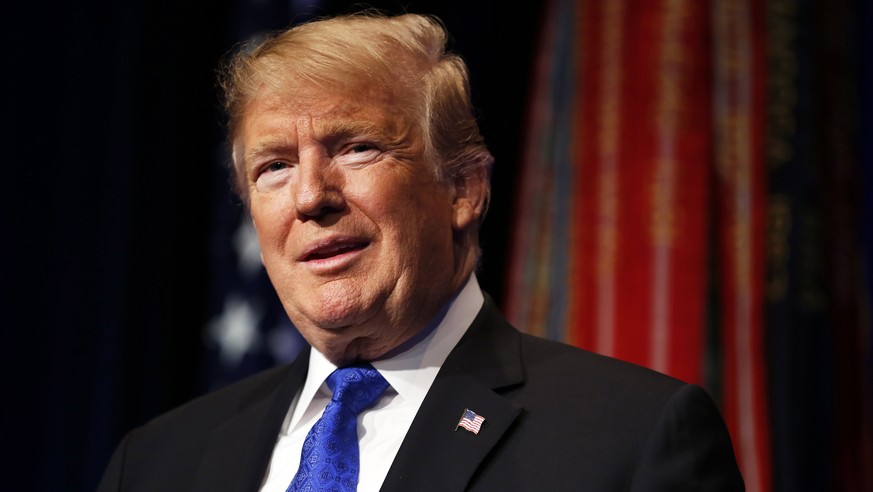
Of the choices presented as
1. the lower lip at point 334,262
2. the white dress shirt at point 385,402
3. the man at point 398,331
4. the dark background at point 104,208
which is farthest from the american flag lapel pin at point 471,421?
the dark background at point 104,208

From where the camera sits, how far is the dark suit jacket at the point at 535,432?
1451 millimetres

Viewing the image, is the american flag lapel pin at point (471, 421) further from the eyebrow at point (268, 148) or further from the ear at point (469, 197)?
the eyebrow at point (268, 148)

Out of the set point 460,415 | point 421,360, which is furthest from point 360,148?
point 460,415

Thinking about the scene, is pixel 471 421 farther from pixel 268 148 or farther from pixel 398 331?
pixel 268 148

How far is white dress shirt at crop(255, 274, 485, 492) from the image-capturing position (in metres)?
1.59

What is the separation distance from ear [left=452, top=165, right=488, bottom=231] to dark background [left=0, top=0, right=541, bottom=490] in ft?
3.74

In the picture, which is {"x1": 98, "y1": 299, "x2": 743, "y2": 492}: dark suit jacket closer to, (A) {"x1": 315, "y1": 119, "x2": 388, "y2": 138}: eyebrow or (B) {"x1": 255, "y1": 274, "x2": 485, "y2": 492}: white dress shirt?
(B) {"x1": 255, "y1": 274, "x2": 485, "y2": 492}: white dress shirt

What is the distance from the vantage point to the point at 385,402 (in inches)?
65.3

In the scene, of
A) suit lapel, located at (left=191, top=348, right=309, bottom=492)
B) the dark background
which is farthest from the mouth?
the dark background

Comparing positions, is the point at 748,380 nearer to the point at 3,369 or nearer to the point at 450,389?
the point at 450,389

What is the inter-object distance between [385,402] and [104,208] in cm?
155

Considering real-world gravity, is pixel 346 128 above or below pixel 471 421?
above

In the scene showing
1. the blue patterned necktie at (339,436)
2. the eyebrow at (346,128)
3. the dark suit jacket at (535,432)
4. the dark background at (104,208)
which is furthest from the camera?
the dark background at (104,208)

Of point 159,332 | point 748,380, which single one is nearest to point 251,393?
point 159,332
